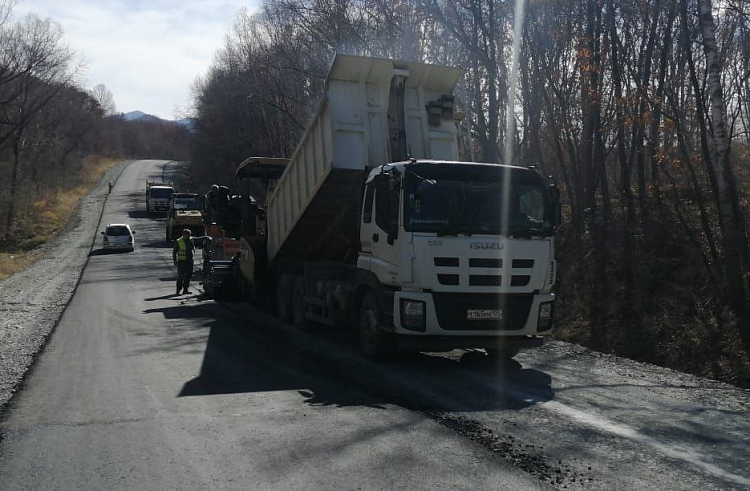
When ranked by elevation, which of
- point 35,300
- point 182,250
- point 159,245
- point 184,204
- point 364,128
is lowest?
point 35,300

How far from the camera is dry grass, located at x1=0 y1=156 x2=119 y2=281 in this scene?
33.9 metres

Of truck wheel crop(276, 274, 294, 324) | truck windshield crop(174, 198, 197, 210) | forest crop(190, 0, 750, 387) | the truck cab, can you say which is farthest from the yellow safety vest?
Result: truck windshield crop(174, 198, 197, 210)

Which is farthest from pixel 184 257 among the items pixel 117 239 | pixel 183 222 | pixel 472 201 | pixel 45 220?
pixel 45 220

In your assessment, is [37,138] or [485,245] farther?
[37,138]

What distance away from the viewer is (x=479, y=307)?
9.38 metres

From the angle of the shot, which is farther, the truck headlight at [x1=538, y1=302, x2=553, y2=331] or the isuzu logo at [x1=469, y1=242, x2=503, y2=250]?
the truck headlight at [x1=538, y1=302, x2=553, y2=331]

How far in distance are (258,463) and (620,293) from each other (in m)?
11.2

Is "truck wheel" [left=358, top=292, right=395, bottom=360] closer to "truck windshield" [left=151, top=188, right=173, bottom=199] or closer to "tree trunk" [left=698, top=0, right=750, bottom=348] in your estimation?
"tree trunk" [left=698, top=0, right=750, bottom=348]

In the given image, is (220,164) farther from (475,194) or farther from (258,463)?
(258,463)

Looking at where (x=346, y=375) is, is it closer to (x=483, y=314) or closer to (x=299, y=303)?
(x=483, y=314)

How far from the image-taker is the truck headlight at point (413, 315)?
9242 millimetres

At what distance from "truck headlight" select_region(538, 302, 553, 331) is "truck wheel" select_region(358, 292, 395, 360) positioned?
1959 millimetres

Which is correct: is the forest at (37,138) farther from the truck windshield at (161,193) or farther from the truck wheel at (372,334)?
the truck wheel at (372,334)

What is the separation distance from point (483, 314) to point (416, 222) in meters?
1.45
